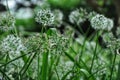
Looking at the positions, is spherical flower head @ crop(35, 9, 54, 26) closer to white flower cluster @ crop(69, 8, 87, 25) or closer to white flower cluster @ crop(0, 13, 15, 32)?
white flower cluster @ crop(0, 13, 15, 32)

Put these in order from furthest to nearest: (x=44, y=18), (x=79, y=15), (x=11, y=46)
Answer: (x=79, y=15), (x=44, y=18), (x=11, y=46)

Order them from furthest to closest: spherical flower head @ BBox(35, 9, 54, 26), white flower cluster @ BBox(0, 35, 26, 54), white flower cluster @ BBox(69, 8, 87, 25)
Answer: white flower cluster @ BBox(69, 8, 87, 25) < spherical flower head @ BBox(35, 9, 54, 26) < white flower cluster @ BBox(0, 35, 26, 54)

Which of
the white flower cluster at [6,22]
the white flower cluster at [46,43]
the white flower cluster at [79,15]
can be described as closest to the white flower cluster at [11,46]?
the white flower cluster at [46,43]

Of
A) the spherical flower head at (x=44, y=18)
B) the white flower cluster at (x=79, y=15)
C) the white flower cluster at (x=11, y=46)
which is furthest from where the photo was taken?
the white flower cluster at (x=79, y=15)

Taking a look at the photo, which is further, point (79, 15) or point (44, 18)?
point (79, 15)

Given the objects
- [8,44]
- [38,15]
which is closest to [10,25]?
[38,15]

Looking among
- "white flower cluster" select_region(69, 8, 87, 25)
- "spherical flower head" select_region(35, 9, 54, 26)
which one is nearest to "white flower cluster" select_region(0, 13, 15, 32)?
"spherical flower head" select_region(35, 9, 54, 26)

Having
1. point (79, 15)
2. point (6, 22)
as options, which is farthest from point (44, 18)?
point (79, 15)

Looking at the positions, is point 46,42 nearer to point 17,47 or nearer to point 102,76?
point 17,47

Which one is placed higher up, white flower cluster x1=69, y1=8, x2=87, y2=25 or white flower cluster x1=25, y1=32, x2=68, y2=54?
white flower cluster x1=25, y1=32, x2=68, y2=54

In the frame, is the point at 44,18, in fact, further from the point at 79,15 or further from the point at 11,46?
the point at 79,15

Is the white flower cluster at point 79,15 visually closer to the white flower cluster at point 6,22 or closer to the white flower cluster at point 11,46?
the white flower cluster at point 6,22
